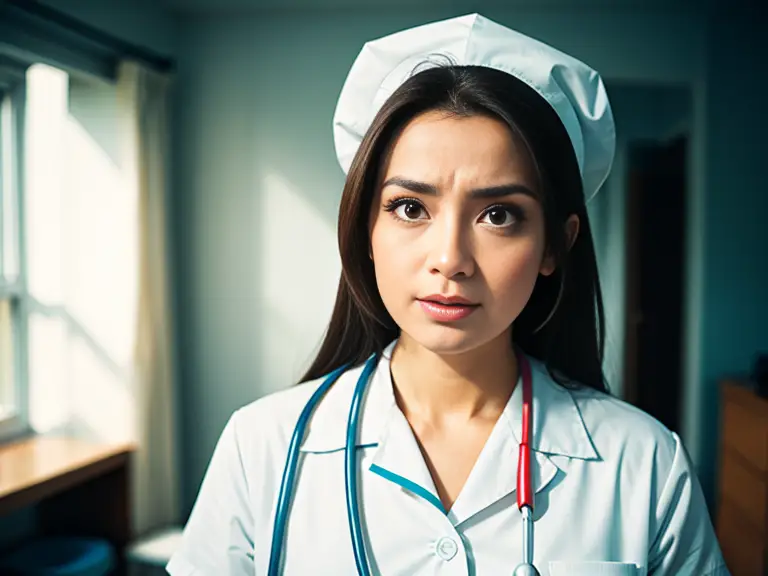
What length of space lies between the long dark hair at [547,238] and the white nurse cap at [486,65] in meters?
0.02

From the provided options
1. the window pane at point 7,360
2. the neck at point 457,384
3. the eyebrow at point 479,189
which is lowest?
the window pane at point 7,360

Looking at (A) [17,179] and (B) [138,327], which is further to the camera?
(B) [138,327]

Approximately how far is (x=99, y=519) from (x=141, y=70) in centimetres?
181

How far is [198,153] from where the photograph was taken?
11.7 feet

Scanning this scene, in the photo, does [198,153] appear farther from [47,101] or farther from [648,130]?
[648,130]

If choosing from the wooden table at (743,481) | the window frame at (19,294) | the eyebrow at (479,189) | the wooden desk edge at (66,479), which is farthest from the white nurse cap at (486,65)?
the window frame at (19,294)

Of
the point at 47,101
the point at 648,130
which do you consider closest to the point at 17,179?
the point at 47,101

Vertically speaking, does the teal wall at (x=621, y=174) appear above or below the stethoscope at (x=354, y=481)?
above

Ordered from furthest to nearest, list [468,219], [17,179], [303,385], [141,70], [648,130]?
[648,130]
[141,70]
[17,179]
[303,385]
[468,219]

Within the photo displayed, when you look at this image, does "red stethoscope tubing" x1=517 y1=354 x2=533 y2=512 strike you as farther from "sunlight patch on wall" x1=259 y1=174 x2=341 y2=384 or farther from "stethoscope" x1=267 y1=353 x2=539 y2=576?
"sunlight patch on wall" x1=259 y1=174 x2=341 y2=384

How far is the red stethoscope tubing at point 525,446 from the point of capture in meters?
0.93

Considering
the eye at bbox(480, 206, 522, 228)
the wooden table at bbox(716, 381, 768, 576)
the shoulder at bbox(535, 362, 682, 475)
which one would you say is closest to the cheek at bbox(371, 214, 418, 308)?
the eye at bbox(480, 206, 522, 228)

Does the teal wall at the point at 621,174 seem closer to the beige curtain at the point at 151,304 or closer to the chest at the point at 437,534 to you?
the beige curtain at the point at 151,304

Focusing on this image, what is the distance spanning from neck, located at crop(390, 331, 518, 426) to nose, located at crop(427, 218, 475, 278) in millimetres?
185
